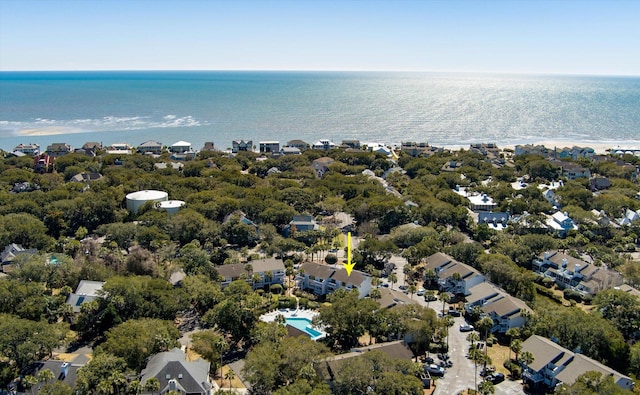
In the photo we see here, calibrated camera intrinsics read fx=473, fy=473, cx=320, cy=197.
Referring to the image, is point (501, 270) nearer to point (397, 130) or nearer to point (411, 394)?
point (411, 394)

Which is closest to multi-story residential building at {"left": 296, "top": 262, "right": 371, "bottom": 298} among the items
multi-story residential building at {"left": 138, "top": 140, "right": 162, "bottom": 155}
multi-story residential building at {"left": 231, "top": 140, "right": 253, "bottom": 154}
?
multi-story residential building at {"left": 231, "top": 140, "right": 253, "bottom": 154}

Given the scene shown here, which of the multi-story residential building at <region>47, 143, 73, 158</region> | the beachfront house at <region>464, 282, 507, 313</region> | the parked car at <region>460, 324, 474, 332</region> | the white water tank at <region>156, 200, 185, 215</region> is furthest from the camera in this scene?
the multi-story residential building at <region>47, 143, 73, 158</region>

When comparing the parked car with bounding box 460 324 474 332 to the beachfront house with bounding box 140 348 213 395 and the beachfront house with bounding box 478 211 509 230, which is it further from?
the beachfront house with bounding box 478 211 509 230

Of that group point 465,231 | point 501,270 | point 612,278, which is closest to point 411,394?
point 501,270

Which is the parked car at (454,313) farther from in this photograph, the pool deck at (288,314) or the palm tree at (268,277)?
the palm tree at (268,277)

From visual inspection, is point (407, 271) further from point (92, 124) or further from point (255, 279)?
point (92, 124)

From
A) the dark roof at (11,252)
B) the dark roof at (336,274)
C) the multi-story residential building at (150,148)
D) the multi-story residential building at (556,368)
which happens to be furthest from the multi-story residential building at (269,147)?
the multi-story residential building at (556,368)

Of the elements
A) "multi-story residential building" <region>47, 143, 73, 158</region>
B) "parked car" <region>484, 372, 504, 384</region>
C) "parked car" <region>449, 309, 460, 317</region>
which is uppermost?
"multi-story residential building" <region>47, 143, 73, 158</region>
